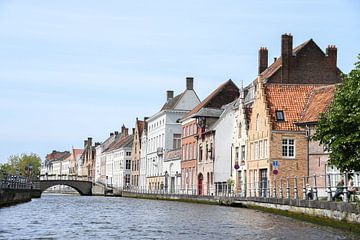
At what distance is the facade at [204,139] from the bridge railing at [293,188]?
760mm

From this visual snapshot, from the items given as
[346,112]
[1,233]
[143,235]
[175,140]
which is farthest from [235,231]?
[175,140]

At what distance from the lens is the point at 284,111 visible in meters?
55.2

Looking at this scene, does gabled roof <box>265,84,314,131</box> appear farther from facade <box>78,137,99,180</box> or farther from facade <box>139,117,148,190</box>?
facade <box>78,137,99,180</box>

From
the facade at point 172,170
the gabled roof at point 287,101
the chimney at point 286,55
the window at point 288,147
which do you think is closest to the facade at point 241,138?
the chimney at point 286,55

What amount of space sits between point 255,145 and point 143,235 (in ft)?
118

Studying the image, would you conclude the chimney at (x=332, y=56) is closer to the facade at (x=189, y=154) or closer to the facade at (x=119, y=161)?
the facade at (x=189, y=154)

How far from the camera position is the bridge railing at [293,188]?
28.6 metres

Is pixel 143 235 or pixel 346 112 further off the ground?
pixel 346 112

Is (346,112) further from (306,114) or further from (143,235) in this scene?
(306,114)

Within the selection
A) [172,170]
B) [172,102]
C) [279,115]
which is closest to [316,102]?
[279,115]

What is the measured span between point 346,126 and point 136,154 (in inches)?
3310

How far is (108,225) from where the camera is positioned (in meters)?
27.5

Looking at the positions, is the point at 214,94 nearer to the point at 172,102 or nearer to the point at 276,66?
the point at 276,66

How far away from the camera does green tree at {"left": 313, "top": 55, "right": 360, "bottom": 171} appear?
3162 cm
